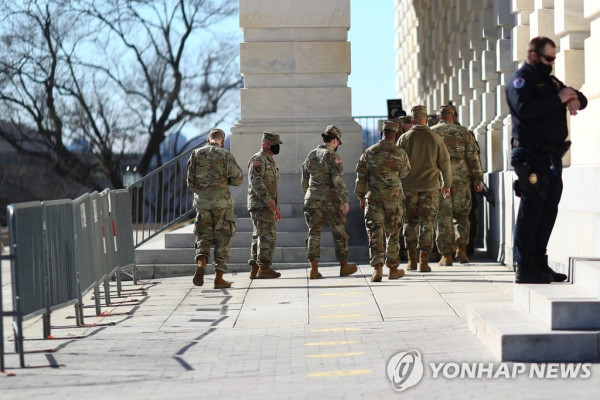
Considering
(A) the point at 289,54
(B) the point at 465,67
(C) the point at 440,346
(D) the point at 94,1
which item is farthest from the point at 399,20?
(C) the point at 440,346

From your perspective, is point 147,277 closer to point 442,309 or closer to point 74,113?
point 442,309

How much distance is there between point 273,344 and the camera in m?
9.85

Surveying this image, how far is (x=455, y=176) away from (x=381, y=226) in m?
2.37

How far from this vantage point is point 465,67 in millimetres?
25859

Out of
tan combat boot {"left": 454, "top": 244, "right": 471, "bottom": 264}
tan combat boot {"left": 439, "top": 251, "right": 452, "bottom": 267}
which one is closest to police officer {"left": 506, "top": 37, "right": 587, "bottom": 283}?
tan combat boot {"left": 439, "top": 251, "right": 452, "bottom": 267}

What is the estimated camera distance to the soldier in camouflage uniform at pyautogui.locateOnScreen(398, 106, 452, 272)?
15398 mm

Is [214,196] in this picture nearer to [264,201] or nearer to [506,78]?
[264,201]

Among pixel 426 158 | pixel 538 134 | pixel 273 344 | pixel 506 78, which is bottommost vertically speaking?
pixel 273 344

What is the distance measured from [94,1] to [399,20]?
9900mm

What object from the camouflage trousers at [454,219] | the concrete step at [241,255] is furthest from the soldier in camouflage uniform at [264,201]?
the camouflage trousers at [454,219]

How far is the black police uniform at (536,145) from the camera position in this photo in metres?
9.62

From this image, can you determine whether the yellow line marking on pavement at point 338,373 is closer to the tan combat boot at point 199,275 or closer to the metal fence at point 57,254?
the metal fence at point 57,254

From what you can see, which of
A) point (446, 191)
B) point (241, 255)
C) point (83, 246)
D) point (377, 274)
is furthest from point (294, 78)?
point (83, 246)

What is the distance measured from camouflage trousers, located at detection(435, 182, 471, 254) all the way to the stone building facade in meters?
Answer: 0.54
